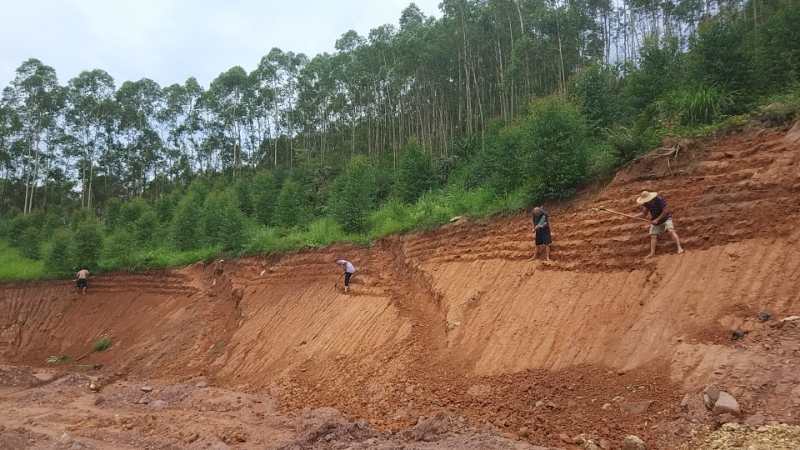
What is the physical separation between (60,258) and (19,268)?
14.5 ft

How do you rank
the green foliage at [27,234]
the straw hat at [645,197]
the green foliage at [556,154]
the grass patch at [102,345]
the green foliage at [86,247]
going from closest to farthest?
the straw hat at [645,197] → the green foliage at [556,154] → the grass patch at [102,345] → the green foliage at [86,247] → the green foliage at [27,234]

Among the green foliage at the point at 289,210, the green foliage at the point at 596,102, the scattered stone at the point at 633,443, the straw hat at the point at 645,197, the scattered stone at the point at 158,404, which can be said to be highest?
the green foliage at the point at 596,102

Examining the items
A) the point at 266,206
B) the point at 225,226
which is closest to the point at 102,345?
the point at 225,226

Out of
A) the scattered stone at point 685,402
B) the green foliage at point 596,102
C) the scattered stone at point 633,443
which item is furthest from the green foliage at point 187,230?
the scattered stone at point 685,402

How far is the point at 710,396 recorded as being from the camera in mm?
6676

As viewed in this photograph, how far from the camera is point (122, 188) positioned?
50781 mm

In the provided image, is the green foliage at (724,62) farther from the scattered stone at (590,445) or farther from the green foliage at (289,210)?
the green foliage at (289,210)

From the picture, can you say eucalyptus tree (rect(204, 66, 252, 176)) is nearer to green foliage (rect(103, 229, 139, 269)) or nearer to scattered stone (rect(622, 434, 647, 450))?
green foliage (rect(103, 229, 139, 269))

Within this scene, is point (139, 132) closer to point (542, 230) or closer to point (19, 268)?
point (19, 268)

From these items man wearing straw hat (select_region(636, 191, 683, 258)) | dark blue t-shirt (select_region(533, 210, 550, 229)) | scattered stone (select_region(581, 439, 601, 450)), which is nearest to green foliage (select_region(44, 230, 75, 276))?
dark blue t-shirt (select_region(533, 210, 550, 229))

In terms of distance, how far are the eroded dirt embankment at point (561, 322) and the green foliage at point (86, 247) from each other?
1065 centimetres

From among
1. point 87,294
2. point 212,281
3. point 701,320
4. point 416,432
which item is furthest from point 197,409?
point 87,294

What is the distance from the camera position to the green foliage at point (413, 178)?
22.0 m

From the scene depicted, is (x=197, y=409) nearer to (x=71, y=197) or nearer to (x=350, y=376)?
(x=350, y=376)
